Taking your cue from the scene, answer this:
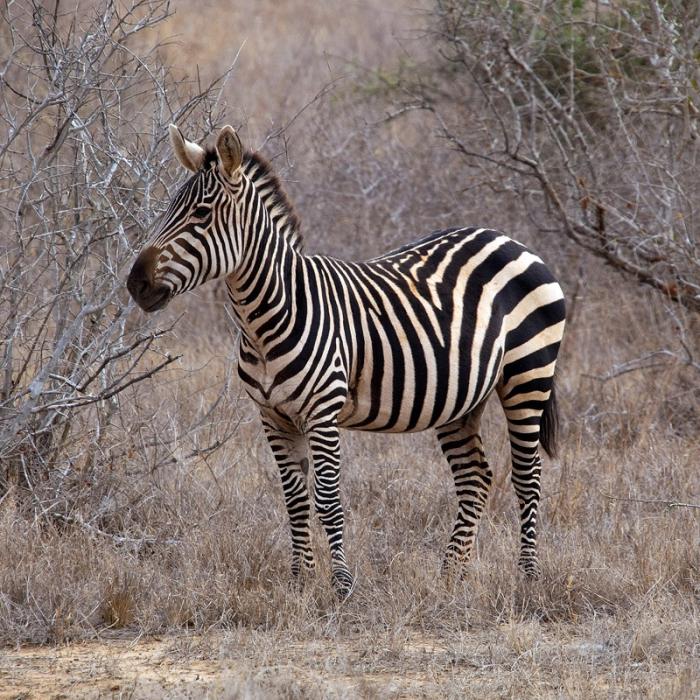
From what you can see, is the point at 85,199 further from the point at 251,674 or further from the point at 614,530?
the point at 614,530

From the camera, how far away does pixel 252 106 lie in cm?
1286

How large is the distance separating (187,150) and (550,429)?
2424 millimetres

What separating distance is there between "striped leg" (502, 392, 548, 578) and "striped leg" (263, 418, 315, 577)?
1133 mm

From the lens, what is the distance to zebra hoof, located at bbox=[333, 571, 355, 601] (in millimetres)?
4988

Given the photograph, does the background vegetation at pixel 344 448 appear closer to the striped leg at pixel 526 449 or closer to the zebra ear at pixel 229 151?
the striped leg at pixel 526 449

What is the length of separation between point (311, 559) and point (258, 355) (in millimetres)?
1020

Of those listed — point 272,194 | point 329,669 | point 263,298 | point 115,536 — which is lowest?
point 329,669

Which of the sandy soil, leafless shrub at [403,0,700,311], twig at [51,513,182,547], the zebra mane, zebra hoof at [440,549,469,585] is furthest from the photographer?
leafless shrub at [403,0,700,311]

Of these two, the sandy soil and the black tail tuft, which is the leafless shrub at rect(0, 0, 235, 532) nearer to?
the sandy soil

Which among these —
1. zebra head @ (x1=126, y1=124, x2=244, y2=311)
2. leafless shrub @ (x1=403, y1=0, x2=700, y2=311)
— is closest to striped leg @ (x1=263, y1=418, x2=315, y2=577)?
zebra head @ (x1=126, y1=124, x2=244, y2=311)

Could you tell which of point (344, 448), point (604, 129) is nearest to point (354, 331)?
point (344, 448)

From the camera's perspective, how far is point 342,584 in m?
5.01

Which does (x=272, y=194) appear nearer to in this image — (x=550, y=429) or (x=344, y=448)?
(x=550, y=429)

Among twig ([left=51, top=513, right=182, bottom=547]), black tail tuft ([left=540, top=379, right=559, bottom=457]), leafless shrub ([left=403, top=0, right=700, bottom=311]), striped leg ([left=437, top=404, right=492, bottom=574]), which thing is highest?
leafless shrub ([left=403, top=0, right=700, bottom=311])
